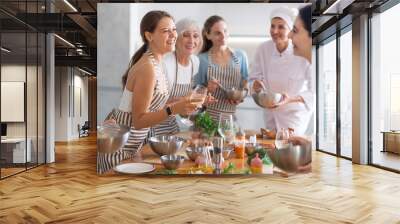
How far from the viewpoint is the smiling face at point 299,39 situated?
5133mm

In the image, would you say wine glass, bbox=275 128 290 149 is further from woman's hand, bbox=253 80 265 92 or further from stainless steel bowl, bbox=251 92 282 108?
woman's hand, bbox=253 80 265 92

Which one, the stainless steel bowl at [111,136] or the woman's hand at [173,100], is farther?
the stainless steel bowl at [111,136]

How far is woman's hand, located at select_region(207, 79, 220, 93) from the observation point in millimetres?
5121

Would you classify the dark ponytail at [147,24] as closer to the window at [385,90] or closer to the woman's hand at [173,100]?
the woman's hand at [173,100]

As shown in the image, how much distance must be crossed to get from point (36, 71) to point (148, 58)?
8.03ft

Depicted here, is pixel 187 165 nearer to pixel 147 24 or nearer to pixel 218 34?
pixel 218 34

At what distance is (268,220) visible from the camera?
3.21 meters

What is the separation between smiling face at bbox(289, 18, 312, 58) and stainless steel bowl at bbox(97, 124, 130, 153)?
2631 millimetres

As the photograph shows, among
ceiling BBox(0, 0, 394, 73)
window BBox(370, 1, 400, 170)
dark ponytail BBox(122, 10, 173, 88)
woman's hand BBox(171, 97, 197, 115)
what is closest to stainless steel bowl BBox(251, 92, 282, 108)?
woman's hand BBox(171, 97, 197, 115)

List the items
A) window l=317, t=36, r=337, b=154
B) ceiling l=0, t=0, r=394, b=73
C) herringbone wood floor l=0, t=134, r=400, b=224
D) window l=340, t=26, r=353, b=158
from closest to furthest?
herringbone wood floor l=0, t=134, r=400, b=224
ceiling l=0, t=0, r=394, b=73
window l=340, t=26, r=353, b=158
window l=317, t=36, r=337, b=154

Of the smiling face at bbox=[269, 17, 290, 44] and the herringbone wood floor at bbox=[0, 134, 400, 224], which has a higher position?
the smiling face at bbox=[269, 17, 290, 44]

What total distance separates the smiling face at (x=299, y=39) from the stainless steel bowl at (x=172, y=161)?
7.24ft

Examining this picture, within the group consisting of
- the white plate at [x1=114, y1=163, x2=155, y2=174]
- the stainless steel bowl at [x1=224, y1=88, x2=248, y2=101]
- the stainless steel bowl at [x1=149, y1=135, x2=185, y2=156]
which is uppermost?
the stainless steel bowl at [x1=224, y1=88, x2=248, y2=101]

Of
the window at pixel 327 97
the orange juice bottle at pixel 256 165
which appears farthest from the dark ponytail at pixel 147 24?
the window at pixel 327 97
